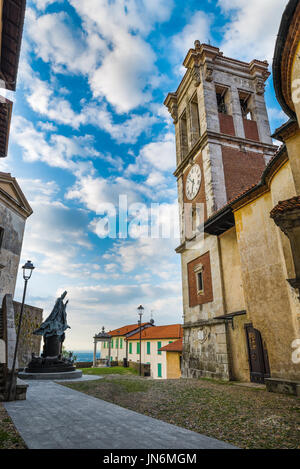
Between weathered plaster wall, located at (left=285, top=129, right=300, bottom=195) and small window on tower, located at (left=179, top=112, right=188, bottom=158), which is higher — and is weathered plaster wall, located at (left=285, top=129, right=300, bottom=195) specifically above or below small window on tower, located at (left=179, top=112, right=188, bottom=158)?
below

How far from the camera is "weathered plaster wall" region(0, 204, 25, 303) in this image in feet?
50.9

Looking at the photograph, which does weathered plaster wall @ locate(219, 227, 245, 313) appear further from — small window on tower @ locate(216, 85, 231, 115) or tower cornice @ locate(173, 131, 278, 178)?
small window on tower @ locate(216, 85, 231, 115)

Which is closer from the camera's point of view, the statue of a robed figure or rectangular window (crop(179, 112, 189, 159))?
the statue of a robed figure

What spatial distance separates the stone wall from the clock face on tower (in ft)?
47.0

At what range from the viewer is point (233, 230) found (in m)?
14.5

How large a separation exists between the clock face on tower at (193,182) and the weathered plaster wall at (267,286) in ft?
25.6

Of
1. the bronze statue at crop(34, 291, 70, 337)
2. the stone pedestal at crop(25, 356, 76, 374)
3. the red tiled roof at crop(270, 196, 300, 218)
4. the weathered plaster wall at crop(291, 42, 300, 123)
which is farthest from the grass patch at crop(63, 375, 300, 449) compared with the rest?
the weathered plaster wall at crop(291, 42, 300, 123)

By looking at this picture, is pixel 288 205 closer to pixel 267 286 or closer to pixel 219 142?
pixel 267 286

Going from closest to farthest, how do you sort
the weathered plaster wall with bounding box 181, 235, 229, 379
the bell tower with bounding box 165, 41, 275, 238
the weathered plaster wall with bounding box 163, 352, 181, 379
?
the weathered plaster wall with bounding box 181, 235, 229, 379
the bell tower with bounding box 165, 41, 275, 238
the weathered plaster wall with bounding box 163, 352, 181, 379

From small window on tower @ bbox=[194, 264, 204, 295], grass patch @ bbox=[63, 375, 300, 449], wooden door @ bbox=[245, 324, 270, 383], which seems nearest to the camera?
grass patch @ bbox=[63, 375, 300, 449]

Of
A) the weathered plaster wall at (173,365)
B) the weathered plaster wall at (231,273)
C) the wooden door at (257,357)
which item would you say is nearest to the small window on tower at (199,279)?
the weathered plaster wall at (231,273)

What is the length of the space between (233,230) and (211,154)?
20.9 feet

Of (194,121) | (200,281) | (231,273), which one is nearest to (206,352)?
(200,281)
